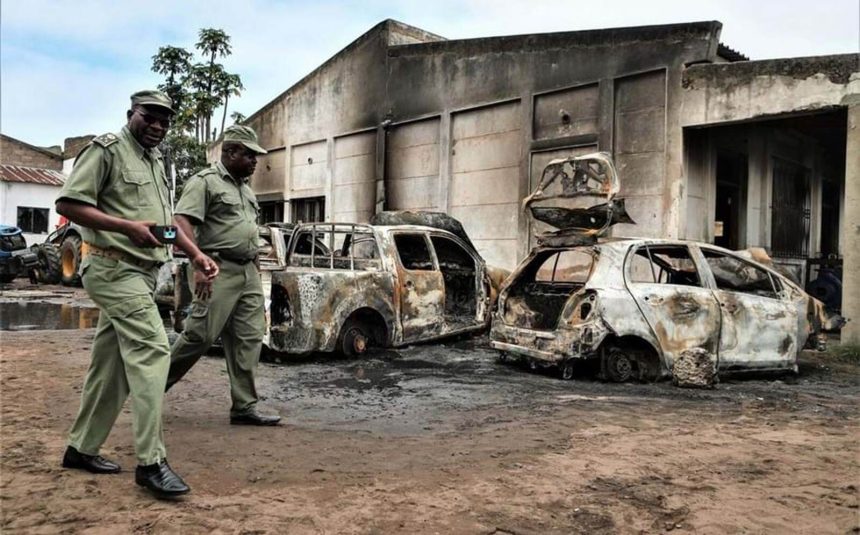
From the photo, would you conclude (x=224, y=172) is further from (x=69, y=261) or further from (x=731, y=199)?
(x=69, y=261)

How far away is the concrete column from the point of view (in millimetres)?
8031

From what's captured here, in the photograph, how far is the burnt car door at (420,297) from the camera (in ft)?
25.1

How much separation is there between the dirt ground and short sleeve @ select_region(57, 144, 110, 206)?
4.40 ft

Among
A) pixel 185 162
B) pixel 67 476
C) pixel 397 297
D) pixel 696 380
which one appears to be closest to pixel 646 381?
pixel 696 380

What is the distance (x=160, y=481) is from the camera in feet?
9.72

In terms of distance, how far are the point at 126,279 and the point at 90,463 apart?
938 millimetres

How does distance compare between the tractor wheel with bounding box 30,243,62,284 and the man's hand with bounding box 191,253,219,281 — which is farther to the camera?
the tractor wheel with bounding box 30,243,62,284

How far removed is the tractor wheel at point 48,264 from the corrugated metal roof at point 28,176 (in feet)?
40.5

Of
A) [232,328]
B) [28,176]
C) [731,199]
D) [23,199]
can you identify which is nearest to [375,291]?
[232,328]

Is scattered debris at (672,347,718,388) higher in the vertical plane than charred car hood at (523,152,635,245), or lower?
lower

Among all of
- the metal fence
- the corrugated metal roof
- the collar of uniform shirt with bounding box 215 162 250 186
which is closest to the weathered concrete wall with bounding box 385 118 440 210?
the metal fence

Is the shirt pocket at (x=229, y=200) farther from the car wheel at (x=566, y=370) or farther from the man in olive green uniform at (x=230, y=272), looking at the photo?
the car wheel at (x=566, y=370)

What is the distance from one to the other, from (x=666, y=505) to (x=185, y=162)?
20951 mm

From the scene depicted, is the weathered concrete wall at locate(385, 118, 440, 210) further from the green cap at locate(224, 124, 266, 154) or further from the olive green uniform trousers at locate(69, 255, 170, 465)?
the olive green uniform trousers at locate(69, 255, 170, 465)
